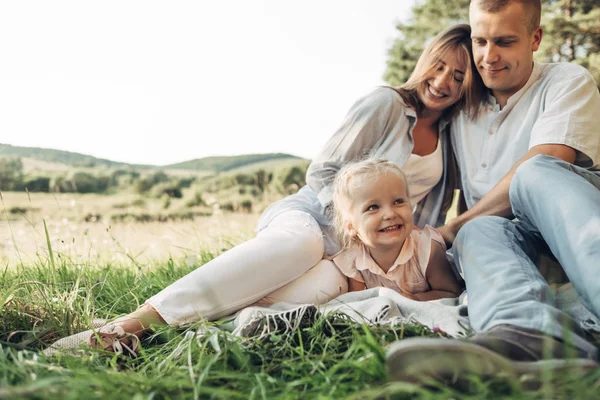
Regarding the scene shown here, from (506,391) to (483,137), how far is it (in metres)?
1.75

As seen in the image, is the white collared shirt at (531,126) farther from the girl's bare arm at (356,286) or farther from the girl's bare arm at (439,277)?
the girl's bare arm at (356,286)

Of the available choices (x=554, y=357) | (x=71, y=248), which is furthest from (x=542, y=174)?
(x=71, y=248)

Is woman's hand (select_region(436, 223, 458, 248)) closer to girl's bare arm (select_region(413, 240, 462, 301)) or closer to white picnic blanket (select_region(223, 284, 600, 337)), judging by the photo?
girl's bare arm (select_region(413, 240, 462, 301))

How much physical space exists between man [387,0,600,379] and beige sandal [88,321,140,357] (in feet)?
3.56

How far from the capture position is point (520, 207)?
2.01 m

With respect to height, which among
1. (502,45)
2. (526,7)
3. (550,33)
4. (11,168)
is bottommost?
(11,168)

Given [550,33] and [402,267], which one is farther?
[550,33]

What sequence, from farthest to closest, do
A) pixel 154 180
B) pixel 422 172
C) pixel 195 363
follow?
1. pixel 154 180
2. pixel 422 172
3. pixel 195 363

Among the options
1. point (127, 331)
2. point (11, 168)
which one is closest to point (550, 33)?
point (127, 331)

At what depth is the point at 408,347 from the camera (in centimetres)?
119

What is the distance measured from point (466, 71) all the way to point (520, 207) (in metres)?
0.93

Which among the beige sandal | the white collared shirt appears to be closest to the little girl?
the white collared shirt

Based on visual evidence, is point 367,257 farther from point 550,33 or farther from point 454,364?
point 550,33

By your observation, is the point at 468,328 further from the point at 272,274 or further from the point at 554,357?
the point at 272,274
